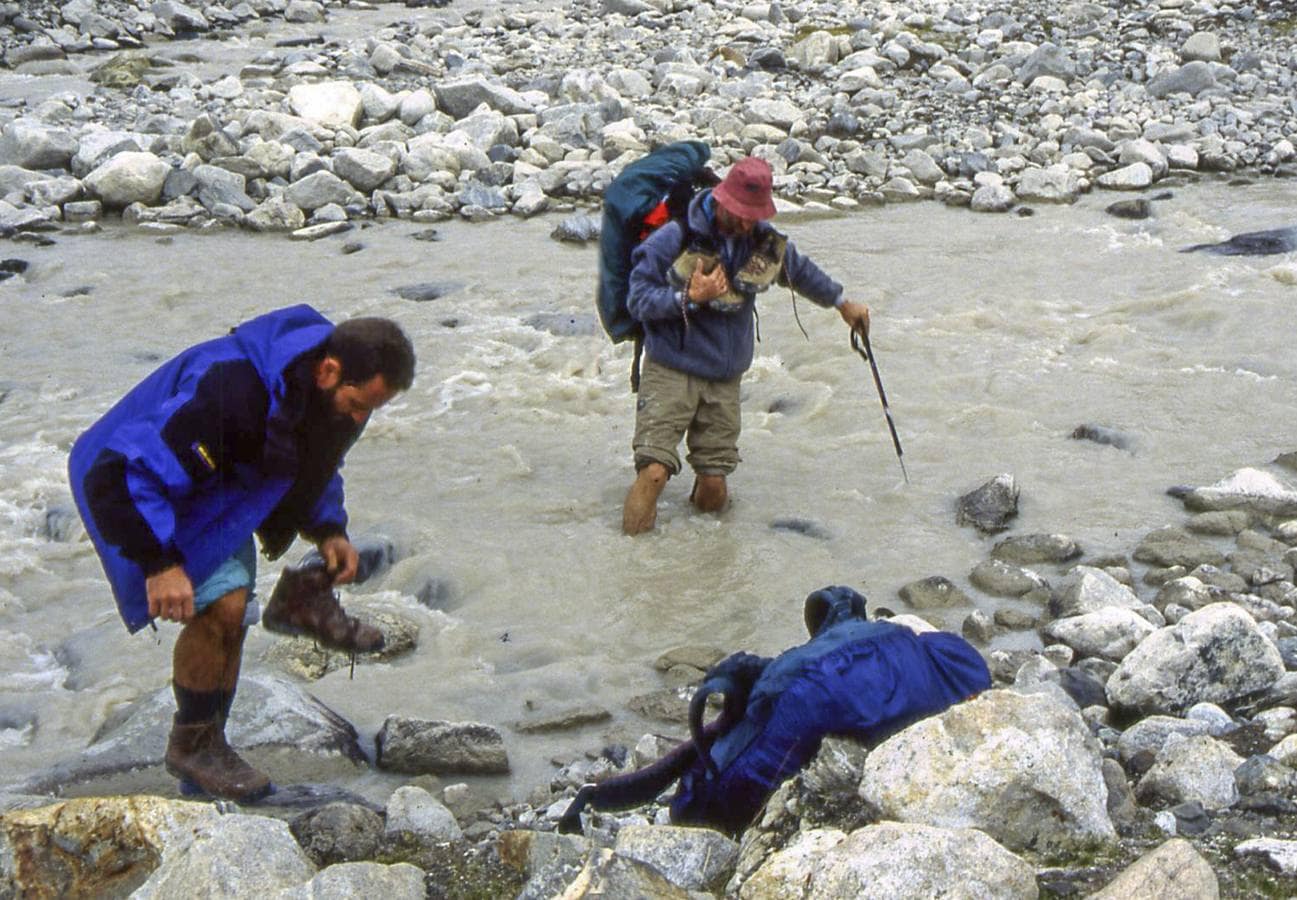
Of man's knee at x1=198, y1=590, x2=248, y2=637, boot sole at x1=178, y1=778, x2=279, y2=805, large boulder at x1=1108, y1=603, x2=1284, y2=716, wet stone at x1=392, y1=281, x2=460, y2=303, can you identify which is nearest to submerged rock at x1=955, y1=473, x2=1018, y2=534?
large boulder at x1=1108, y1=603, x2=1284, y2=716

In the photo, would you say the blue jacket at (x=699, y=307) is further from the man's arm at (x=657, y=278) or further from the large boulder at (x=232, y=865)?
the large boulder at (x=232, y=865)

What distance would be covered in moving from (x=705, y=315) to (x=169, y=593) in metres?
3.50

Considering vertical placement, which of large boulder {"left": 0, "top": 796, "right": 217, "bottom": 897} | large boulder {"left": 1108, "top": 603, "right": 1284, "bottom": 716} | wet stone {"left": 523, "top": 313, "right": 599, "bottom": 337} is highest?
large boulder {"left": 0, "top": 796, "right": 217, "bottom": 897}

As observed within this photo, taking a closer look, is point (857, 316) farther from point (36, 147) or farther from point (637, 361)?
point (36, 147)

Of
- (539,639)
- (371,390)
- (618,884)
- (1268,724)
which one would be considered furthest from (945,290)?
(618,884)

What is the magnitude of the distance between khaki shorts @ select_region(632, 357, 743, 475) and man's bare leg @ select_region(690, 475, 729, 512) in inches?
5.4

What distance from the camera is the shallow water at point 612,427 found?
6.71 meters

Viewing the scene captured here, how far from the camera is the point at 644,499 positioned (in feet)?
25.4

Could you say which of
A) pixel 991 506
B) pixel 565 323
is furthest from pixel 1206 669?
pixel 565 323

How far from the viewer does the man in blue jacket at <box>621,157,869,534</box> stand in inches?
274

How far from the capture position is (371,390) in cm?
454

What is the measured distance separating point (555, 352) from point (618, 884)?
7.56 m

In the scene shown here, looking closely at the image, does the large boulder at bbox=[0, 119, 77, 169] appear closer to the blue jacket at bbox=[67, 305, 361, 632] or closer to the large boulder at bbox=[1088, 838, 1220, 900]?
the blue jacket at bbox=[67, 305, 361, 632]

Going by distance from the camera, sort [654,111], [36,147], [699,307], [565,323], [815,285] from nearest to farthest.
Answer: [699,307] < [815,285] < [565,323] < [36,147] < [654,111]
